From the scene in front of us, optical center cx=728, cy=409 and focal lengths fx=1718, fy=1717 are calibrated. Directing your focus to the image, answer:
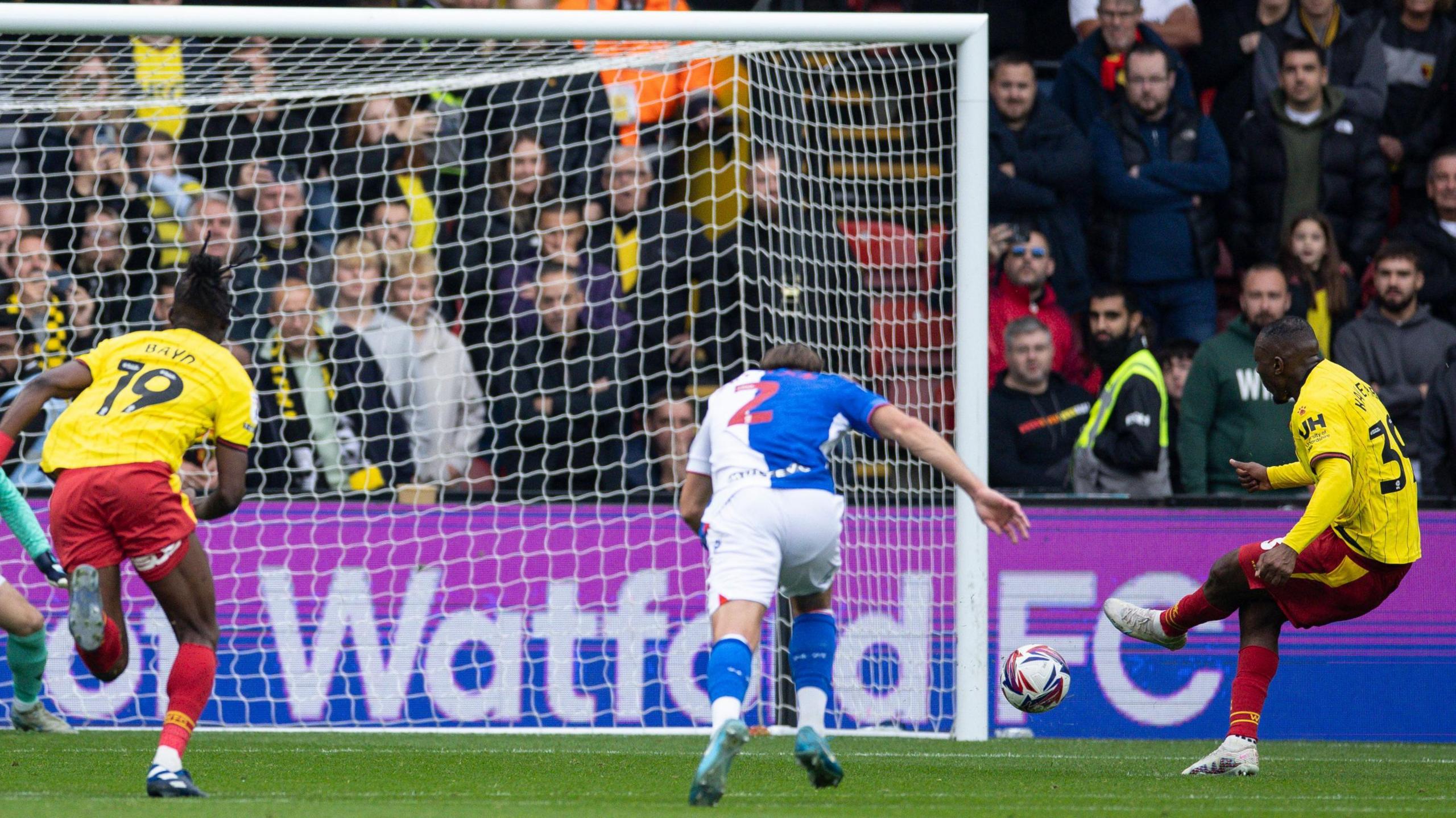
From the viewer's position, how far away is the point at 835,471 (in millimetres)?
9586

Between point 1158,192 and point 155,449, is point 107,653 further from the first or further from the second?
point 1158,192

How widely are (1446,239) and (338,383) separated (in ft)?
22.5

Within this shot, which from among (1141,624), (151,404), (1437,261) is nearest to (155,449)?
(151,404)

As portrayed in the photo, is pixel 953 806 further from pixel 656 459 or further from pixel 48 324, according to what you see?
pixel 48 324

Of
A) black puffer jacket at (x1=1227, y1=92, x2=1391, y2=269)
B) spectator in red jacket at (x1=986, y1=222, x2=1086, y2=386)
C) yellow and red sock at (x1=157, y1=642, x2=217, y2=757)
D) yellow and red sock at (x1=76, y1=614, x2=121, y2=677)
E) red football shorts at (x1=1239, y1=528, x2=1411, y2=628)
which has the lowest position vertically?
yellow and red sock at (x1=157, y1=642, x2=217, y2=757)

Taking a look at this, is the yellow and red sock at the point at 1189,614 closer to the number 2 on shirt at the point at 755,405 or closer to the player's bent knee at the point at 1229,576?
the player's bent knee at the point at 1229,576

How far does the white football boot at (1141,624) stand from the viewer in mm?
7254

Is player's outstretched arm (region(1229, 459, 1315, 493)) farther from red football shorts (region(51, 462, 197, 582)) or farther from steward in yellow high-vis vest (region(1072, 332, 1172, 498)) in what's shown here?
red football shorts (region(51, 462, 197, 582))

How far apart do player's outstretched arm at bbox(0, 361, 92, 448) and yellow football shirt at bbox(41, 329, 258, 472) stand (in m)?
0.07

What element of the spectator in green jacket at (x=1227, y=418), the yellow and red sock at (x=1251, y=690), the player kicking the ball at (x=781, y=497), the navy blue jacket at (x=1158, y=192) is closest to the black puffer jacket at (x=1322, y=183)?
the navy blue jacket at (x=1158, y=192)

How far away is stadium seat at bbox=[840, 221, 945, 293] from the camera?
379 inches

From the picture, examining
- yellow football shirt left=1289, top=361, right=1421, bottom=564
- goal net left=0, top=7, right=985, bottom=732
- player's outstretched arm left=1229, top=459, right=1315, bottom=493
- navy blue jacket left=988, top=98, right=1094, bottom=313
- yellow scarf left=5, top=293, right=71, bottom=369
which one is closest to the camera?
yellow football shirt left=1289, top=361, right=1421, bottom=564

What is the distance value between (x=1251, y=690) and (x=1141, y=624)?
566 mm

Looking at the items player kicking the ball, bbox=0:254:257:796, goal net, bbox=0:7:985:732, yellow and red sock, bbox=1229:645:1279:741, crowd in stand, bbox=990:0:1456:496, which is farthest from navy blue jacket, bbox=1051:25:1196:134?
player kicking the ball, bbox=0:254:257:796
